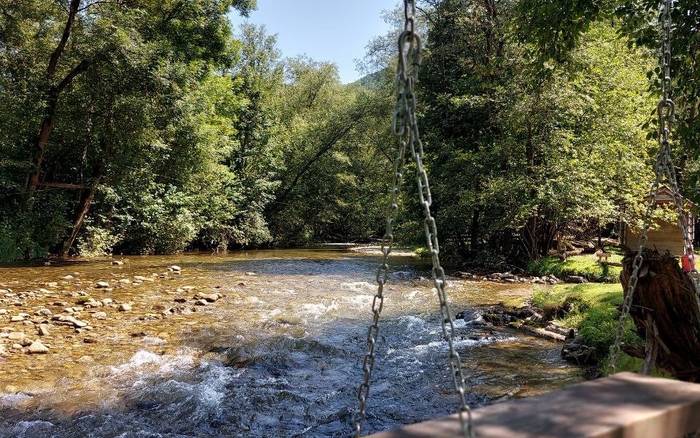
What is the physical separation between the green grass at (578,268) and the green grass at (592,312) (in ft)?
11.4

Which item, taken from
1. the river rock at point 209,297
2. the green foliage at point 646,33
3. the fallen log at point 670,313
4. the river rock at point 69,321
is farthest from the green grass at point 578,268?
the river rock at point 69,321

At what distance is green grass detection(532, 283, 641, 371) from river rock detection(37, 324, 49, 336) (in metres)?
8.86

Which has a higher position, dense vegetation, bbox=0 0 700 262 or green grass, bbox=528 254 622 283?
dense vegetation, bbox=0 0 700 262

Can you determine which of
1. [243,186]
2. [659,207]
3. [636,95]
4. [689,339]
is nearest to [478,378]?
[689,339]

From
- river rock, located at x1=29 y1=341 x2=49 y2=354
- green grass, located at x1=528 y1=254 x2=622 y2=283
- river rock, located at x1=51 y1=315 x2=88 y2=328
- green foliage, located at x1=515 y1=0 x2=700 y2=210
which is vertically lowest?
river rock, located at x1=29 y1=341 x2=49 y2=354

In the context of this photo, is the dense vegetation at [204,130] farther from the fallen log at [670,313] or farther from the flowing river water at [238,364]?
the fallen log at [670,313]

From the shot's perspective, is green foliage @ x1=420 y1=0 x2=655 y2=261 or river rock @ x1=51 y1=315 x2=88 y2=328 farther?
green foliage @ x1=420 y1=0 x2=655 y2=261

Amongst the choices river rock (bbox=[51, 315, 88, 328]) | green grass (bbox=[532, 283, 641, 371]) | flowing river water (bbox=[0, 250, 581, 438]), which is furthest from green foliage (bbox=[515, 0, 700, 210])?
river rock (bbox=[51, 315, 88, 328])

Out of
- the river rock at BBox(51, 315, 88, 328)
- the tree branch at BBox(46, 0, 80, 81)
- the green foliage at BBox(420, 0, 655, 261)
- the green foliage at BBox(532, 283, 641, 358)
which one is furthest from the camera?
the tree branch at BBox(46, 0, 80, 81)

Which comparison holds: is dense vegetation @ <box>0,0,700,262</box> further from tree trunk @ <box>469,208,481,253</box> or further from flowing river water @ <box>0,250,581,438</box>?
flowing river water @ <box>0,250,581,438</box>

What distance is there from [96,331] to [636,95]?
19.1 m

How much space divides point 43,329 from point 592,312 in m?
9.56

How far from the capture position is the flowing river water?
5594 millimetres

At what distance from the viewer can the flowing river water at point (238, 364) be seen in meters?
5.59
